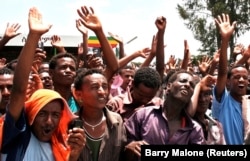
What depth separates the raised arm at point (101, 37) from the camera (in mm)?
3773

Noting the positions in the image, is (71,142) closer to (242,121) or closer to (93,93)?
(93,93)

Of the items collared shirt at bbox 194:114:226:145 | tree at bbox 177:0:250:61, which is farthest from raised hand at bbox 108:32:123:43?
tree at bbox 177:0:250:61

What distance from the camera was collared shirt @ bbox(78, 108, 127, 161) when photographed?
3.06m

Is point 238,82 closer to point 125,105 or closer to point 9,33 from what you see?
point 125,105

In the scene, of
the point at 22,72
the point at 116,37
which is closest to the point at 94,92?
the point at 22,72

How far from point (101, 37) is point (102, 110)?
0.78 metres

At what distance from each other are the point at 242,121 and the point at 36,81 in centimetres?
196

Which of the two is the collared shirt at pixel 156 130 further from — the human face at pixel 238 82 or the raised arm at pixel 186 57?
the raised arm at pixel 186 57

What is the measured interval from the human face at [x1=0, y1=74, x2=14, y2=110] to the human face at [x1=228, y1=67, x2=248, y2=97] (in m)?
2.16

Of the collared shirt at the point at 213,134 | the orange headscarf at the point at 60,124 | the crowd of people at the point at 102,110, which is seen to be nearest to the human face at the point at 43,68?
the crowd of people at the point at 102,110

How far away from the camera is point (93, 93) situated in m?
3.22

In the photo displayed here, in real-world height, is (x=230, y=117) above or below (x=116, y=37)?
below

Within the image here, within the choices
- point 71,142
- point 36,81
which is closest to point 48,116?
point 71,142

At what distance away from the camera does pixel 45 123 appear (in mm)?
2859
